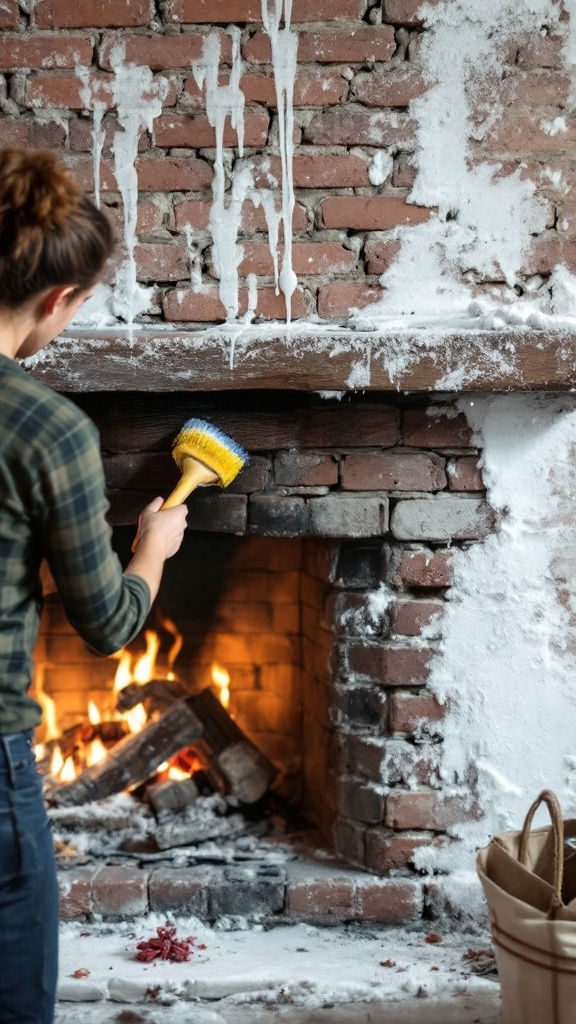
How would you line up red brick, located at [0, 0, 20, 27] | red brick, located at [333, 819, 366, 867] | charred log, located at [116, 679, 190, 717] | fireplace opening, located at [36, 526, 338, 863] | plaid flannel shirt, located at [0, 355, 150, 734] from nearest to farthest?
plaid flannel shirt, located at [0, 355, 150, 734] → red brick, located at [0, 0, 20, 27] → red brick, located at [333, 819, 366, 867] → fireplace opening, located at [36, 526, 338, 863] → charred log, located at [116, 679, 190, 717]

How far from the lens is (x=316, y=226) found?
2186 millimetres

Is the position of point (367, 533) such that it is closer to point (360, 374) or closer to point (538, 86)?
point (360, 374)

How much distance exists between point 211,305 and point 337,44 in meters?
0.61

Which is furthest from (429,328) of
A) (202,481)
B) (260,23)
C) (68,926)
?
(68,926)

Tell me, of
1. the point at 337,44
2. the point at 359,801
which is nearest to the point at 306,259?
the point at 337,44

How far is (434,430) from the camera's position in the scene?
7.27 feet

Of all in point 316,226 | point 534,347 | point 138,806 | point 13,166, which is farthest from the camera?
point 138,806

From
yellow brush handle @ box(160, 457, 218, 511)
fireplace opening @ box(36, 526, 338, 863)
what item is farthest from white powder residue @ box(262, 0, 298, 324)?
fireplace opening @ box(36, 526, 338, 863)

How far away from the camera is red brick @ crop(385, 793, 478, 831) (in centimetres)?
229

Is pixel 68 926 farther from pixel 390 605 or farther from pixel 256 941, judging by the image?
pixel 390 605

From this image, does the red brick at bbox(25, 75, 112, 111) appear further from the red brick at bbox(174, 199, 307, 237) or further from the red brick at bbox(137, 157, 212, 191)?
the red brick at bbox(174, 199, 307, 237)

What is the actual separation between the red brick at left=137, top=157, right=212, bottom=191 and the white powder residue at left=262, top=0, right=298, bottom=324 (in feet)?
0.55

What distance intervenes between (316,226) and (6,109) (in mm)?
712

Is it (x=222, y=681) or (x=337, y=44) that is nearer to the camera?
(x=337, y=44)
